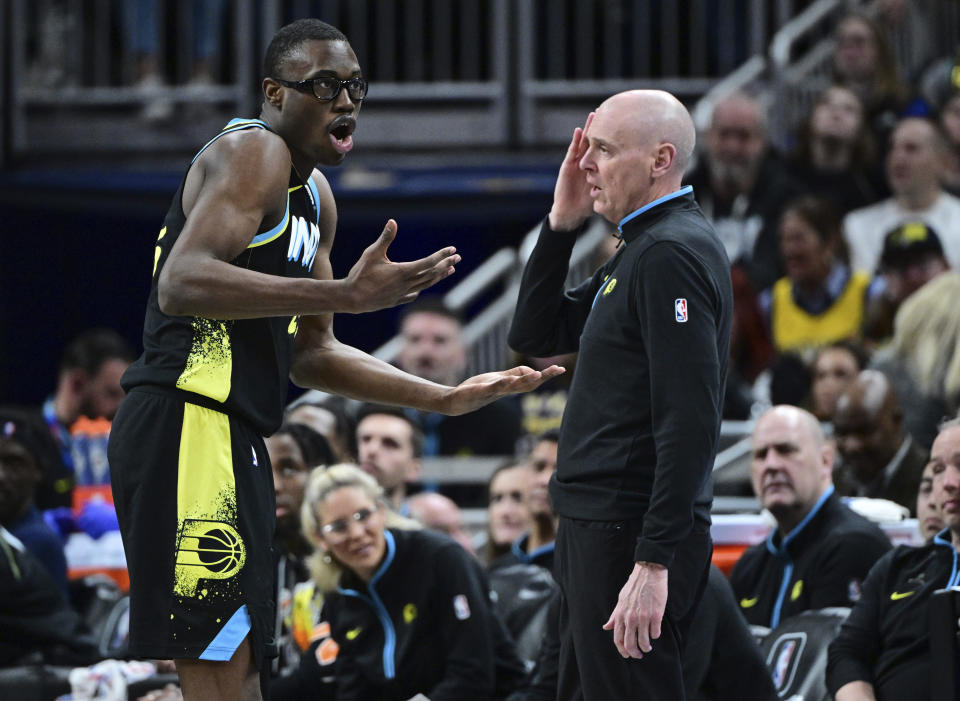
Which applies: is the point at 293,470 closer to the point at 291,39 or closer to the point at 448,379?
the point at 448,379

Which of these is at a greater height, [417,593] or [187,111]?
[187,111]

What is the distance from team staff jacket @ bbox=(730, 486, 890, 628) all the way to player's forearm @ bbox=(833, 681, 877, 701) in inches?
30.6

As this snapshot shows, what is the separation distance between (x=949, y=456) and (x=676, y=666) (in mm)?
1633

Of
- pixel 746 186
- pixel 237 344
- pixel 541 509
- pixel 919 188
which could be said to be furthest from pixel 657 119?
pixel 746 186

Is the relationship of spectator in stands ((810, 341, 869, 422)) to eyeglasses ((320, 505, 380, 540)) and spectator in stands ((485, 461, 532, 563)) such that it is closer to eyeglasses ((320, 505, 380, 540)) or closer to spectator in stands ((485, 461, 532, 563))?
spectator in stands ((485, 461, 532, 563))

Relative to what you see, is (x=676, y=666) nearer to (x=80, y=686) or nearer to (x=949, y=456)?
(x=949, y=456)

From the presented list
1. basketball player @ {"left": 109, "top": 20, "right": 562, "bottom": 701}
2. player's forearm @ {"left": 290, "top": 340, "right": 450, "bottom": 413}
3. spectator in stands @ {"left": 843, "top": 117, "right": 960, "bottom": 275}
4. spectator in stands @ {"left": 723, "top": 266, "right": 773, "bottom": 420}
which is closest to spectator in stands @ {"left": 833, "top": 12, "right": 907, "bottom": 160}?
spectator in stands @ {"left": 843, "top": 117, "right": 960, "bottom": 275}

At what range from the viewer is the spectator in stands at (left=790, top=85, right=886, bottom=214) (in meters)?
9.85

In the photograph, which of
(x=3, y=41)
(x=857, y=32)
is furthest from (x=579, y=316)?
(x=3, y=41)

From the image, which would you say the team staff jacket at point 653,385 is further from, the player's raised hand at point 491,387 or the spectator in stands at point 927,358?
the spectator in stands at point 927,358

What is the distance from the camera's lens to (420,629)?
5848 mm

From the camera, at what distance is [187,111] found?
12008 mm

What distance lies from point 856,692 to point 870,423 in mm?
2265

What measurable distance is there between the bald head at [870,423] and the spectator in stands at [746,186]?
8.93ft
